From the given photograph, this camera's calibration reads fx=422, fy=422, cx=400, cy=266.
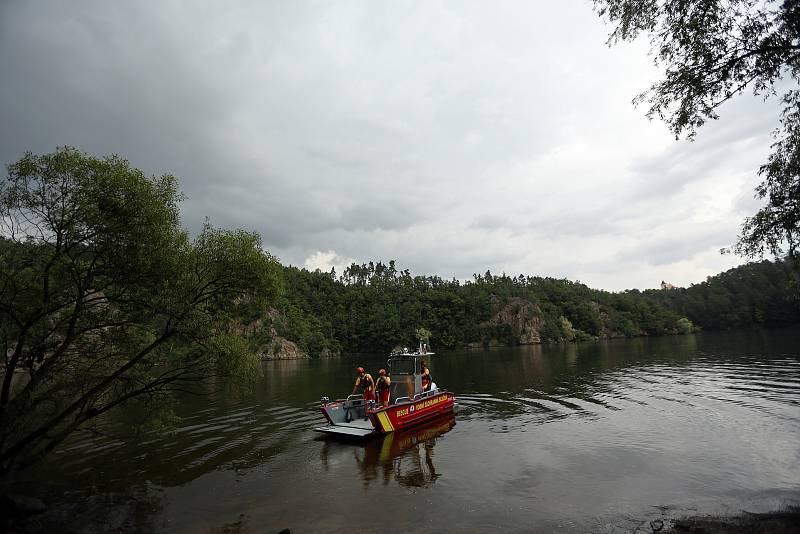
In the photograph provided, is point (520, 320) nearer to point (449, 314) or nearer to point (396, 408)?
point (449, 314)

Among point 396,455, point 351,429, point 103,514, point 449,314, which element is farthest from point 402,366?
point 449,314

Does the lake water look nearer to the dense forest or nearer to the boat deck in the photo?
the boat deck

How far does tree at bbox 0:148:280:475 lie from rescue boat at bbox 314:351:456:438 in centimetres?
665

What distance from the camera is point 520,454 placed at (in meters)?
16.1

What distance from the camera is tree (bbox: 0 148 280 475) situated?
11.5 m

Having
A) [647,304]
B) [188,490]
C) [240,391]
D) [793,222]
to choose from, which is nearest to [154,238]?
[240,391]

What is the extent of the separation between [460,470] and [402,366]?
9.15 m

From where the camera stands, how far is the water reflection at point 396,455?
1403 cm

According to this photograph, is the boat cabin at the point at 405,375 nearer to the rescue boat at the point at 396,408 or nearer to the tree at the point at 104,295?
the rescue boat at the point at 396,408

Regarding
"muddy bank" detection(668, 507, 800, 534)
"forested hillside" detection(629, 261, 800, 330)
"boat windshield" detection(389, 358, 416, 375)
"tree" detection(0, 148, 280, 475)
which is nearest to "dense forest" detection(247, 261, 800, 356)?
"forested hillside" detection(629, 261, 800, 330)

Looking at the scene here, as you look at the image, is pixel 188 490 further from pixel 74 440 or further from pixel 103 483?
pixel 74 440

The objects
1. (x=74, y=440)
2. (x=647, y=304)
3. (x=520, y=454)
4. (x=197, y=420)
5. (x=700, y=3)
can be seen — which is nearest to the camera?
(x=700, y=3)

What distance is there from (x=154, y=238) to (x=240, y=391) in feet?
19.5

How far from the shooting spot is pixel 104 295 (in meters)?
12.9
